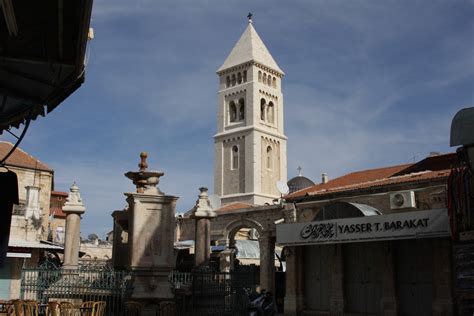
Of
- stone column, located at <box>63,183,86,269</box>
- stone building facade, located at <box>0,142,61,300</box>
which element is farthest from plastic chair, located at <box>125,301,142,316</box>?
stone building facade, located at <box>0,142,61,300</box>

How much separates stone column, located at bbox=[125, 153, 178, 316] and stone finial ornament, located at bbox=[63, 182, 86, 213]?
4.83 m

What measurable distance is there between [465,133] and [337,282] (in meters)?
10.9

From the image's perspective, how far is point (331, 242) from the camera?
22.2 m

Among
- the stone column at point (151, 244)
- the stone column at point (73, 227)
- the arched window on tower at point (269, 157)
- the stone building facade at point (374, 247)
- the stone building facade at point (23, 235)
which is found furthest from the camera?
the arched window on tower at point (269, 157)

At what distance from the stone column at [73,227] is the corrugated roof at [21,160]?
507 inches

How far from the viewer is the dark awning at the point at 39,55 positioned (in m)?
4.57

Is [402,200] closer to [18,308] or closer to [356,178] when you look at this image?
[356,178]

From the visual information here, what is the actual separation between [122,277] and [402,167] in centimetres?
2004

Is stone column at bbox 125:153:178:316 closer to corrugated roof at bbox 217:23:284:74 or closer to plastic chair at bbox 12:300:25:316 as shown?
plastic chair at bbox 12:300:25:316

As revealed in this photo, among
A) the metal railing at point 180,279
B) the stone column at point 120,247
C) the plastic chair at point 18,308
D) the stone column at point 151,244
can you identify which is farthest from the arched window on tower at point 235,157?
the plastic chair at point 18,308

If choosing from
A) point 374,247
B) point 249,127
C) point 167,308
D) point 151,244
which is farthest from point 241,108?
point 167,308

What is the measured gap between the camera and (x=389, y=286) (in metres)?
21.5

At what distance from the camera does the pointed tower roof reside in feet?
205

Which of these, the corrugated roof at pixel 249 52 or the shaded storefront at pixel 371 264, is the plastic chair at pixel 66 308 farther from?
the corrugated roof at pixel 249 52
